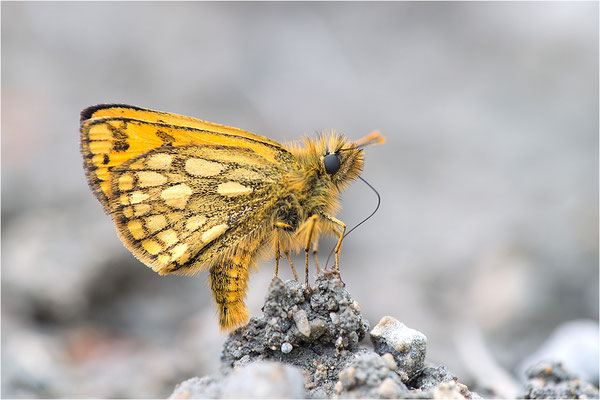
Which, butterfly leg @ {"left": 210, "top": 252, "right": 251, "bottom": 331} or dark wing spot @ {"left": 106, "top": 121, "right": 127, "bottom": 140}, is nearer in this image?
butterfly leg @ {"left": 210, "top": 252, "right": 251, "bottom": 331}

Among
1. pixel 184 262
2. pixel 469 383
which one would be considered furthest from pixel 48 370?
pixel 469 383

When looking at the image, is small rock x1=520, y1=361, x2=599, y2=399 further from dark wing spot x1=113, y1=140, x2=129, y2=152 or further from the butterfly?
dark wing spot x1=113, y1=140, x2=129, y2=152

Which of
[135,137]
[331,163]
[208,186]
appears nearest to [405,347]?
[331,163]

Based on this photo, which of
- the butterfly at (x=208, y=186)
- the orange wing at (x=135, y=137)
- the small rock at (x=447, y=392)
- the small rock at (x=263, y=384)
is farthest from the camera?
the orange wing at (x=135, y=137)

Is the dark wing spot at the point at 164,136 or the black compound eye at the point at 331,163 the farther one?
the dark wing spot at the point at 164,136

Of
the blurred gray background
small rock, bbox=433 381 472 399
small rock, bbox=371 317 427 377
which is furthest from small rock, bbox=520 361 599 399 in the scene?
small rock, bbox=433 381 472 399

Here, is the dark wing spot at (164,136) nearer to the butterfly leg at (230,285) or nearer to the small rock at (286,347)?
the butterfly leg at (230,285)

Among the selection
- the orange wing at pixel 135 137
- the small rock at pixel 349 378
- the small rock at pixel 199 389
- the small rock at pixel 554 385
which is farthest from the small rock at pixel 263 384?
the orange wing at pixel 135 137
